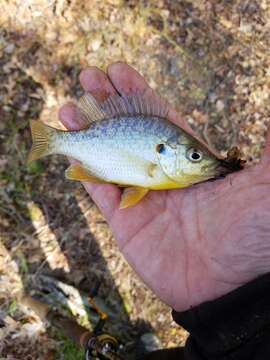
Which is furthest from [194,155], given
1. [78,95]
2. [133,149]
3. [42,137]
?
[78,95]

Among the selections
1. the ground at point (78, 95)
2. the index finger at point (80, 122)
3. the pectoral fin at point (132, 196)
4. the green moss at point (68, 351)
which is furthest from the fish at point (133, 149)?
the green moss at point (68, 351)

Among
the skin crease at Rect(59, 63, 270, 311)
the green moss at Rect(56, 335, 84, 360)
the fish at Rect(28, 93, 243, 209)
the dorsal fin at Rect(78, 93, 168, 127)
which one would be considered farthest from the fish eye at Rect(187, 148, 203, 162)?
the green moss at Rect(56, 335, 84, 360)

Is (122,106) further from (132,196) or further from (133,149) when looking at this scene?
(132,196)

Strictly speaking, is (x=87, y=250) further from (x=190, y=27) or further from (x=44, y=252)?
(x=190, y=27)

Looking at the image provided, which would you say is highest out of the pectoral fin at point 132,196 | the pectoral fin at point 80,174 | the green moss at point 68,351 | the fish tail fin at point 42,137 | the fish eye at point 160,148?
the fish tail fin at point 42,137

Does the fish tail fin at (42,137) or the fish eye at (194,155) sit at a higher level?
the fish tail fin at (42,137)

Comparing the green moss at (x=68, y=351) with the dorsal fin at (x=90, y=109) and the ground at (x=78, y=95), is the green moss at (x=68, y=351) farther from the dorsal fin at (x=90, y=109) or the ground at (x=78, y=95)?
the dorsal fin at (x=90, y=109)

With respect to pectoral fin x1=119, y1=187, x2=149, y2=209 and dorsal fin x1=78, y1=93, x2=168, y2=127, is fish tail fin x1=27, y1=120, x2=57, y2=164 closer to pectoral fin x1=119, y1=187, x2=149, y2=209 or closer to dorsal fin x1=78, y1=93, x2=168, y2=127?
dorsal fin x1=78, y1=93, x2=168, y2=127
